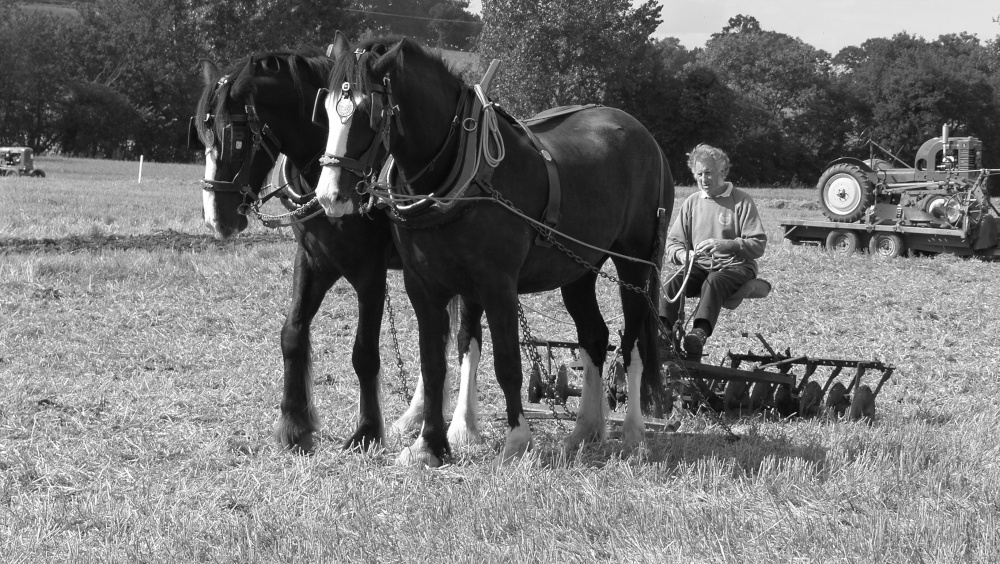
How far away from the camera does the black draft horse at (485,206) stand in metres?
4.40

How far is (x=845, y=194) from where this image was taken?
1636cm

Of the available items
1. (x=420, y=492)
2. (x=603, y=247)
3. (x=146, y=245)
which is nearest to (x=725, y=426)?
(x=603, y=247)

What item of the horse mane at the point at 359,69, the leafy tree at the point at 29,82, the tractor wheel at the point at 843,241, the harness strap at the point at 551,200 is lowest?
the tractor wheel at the point at 843,241

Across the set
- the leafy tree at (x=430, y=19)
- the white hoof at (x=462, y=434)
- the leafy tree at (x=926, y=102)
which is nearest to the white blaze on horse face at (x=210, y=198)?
the white hoof at (x=462, y=434)

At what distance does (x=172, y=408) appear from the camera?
6.12 metres

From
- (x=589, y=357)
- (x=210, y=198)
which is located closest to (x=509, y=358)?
(x=589, y=357)

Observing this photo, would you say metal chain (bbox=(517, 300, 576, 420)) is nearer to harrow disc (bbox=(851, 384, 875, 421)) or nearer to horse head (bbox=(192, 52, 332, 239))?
horse head (bbox=(192, 52, 332, 239))

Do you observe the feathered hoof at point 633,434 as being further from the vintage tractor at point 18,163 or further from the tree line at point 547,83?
the tree line at point 547,83

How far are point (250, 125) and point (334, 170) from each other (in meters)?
0.90

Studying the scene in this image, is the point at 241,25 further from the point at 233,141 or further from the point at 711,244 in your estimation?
the point at 233,141

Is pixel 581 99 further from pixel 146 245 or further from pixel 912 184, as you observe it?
pixel 146 245

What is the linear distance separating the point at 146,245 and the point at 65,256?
2587 mm

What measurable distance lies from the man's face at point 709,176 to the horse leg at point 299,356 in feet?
9.03

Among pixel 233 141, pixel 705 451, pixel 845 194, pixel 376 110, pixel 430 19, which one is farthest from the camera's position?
pixel 430 19
